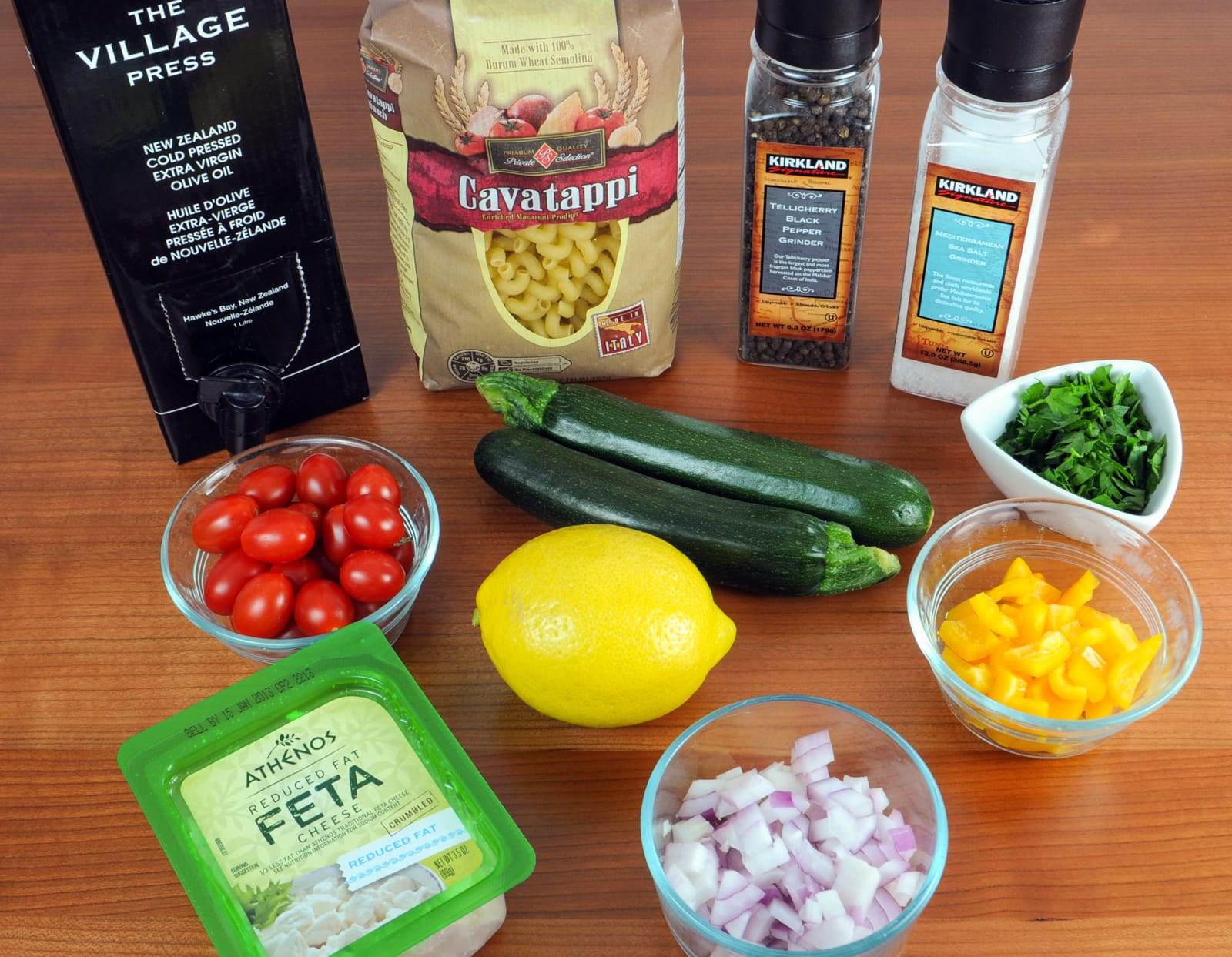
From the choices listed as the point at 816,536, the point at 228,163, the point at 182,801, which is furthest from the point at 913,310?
the point at 182,801

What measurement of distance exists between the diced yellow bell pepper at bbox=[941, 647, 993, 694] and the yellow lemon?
171 mm

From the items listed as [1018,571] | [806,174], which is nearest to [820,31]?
[806,174]

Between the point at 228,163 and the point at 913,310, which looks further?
the point at 913,310

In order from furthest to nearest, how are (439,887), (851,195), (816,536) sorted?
1. (851,195)
2. (816,536)
3. (439,887)

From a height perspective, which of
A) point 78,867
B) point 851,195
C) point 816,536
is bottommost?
point 78,867

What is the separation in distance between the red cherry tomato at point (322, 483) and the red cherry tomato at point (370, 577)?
0.28 feet

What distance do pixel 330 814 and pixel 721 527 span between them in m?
0.39

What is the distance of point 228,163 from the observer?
104 centimetres

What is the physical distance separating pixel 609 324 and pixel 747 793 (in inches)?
20.9

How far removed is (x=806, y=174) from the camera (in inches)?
44.0

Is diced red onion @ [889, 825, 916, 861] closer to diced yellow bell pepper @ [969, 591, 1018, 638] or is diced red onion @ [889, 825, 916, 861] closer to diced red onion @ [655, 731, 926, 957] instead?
diced red onion @ [655, 731, 926, 957]

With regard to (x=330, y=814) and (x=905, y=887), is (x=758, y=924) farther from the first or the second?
(x=330, y=814)

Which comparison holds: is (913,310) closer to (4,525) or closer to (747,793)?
(747,793)

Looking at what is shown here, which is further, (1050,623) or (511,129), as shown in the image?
(511,129)
